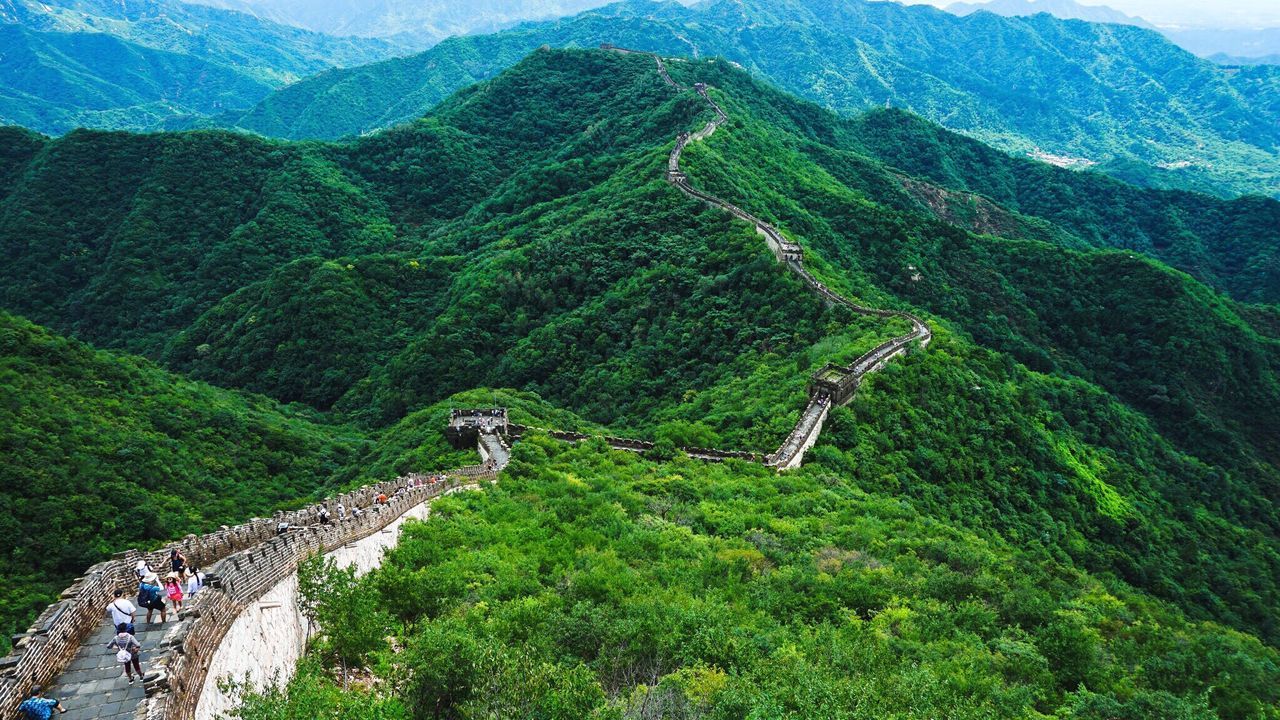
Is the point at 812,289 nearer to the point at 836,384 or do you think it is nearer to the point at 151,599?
the point at 836,384

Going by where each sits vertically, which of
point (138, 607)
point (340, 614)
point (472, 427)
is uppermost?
point (138, 607)

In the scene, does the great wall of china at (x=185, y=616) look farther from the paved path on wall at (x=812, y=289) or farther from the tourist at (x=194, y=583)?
the paved path on wall at (x=812, y=289)

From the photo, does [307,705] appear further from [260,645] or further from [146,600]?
[146,600]

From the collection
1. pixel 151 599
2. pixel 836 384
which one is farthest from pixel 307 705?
pixel 836 384

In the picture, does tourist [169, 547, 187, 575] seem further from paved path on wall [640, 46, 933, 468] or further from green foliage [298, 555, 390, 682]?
paved path on wall [640, 46, 933, 468]

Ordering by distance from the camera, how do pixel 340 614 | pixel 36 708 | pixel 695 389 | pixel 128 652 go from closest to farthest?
pixel 36 708 → pixel 128 652 → pixel 340 614 → pixel 695 389

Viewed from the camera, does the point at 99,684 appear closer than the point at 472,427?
Yes

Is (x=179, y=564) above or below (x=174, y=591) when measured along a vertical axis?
above

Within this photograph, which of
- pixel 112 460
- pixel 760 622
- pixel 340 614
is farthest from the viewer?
pixel 112 460
